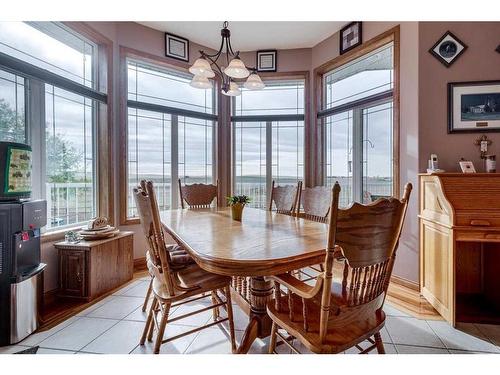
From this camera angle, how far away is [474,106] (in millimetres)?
2514

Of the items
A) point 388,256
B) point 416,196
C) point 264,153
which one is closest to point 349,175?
point 416,196

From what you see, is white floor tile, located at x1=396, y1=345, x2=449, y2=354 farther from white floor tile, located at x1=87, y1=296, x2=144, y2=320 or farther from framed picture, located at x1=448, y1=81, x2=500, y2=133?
white floor tile, located at x1=87, y1=296, x2=144, y2=320

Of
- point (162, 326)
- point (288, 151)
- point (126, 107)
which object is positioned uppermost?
point (126, 107)

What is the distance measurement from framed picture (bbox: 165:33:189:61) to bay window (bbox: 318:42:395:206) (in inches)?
77.8

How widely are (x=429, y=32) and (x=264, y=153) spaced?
240cm

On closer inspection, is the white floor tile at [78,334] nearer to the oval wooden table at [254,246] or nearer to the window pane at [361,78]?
the oval wooden table at [254,246]

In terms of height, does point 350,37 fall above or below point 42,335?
above

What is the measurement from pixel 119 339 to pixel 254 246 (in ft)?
4.40

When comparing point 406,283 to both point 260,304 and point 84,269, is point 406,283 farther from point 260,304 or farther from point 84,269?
point 84,269

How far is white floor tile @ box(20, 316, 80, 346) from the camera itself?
1.90 meters

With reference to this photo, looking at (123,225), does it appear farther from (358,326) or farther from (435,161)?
(435,161)

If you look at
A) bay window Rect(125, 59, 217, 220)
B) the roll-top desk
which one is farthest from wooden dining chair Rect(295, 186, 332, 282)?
bay window Rect(125, 59, 217, 220)

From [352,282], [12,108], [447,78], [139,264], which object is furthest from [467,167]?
[12,108]

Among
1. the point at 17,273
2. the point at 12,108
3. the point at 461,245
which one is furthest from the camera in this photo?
the point at 461,245
